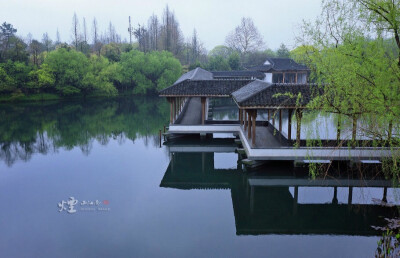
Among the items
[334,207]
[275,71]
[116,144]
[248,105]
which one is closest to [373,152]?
[334,207]

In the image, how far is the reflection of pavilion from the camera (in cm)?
869

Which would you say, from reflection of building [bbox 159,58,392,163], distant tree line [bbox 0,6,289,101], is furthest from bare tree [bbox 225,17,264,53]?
reflection of building [bbox 159,58,392,163]

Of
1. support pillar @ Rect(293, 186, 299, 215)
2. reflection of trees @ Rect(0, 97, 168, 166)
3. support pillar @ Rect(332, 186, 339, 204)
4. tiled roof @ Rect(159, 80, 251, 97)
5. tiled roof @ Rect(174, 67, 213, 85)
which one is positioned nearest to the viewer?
support pillar @ Rect(293, 186, 299, 215)

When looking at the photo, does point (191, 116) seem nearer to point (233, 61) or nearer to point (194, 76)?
point (194, 76)

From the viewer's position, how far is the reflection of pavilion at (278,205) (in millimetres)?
8688

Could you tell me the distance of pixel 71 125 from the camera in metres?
23.8

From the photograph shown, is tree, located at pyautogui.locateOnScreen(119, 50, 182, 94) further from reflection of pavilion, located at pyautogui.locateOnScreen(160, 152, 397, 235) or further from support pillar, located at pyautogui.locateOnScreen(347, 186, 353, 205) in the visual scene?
support pillar, located at pyautogui.locateOnScreen(347, 186, 353, 205)

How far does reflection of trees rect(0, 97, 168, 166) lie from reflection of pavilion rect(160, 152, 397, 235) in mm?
5847

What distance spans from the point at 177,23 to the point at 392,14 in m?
62.4


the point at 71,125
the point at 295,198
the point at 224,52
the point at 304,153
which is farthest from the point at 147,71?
the point at 224,52

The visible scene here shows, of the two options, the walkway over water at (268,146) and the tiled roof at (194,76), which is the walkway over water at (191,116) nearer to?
the walkway over water at (268,146)

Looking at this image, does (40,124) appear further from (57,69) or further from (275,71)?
(275,71)

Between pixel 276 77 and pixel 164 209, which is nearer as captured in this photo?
pixel 164 209

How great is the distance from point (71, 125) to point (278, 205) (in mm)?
17655
